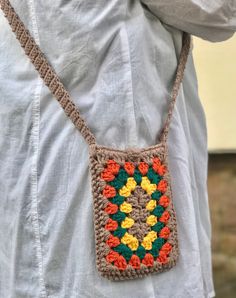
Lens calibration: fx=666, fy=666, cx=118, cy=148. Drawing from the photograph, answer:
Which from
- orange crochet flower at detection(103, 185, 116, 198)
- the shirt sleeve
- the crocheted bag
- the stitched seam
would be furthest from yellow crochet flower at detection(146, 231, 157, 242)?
the shirt sleeve

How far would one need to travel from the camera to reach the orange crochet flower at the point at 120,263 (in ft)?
4.15

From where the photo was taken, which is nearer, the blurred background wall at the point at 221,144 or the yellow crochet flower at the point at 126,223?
the yellow crochet flower at the point at 126,223

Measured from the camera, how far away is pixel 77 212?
1.30 meters

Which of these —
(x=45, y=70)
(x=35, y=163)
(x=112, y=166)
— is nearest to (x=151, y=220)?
(x=112, y=166)

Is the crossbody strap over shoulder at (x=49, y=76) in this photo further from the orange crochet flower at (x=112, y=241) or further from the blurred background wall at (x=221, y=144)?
the blurred background wall at (x=221, y=144)

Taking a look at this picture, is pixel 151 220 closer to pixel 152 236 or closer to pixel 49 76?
pixel 152 236

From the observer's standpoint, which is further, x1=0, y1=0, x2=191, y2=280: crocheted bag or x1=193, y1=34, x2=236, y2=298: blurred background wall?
x1=193, y1=34, x2=236, y2=298: blurred background wall

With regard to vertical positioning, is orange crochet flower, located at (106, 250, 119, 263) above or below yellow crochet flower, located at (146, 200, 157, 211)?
below

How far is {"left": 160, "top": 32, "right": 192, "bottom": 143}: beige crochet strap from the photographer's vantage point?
4.40 ft

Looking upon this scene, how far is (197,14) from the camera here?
51.7 inches

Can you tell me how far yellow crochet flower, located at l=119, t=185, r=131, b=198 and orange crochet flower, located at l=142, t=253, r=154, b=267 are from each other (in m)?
0.13

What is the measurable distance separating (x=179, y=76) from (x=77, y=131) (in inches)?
10.3

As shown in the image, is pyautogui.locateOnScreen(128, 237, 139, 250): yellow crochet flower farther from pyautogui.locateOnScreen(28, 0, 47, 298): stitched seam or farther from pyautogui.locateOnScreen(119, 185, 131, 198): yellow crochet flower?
pyautogui.locateOnScreen(28, 0, 47, 298): stitched seam

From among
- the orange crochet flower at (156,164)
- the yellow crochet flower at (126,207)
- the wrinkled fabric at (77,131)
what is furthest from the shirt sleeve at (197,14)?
the yellow crochet flower at (126,207)
